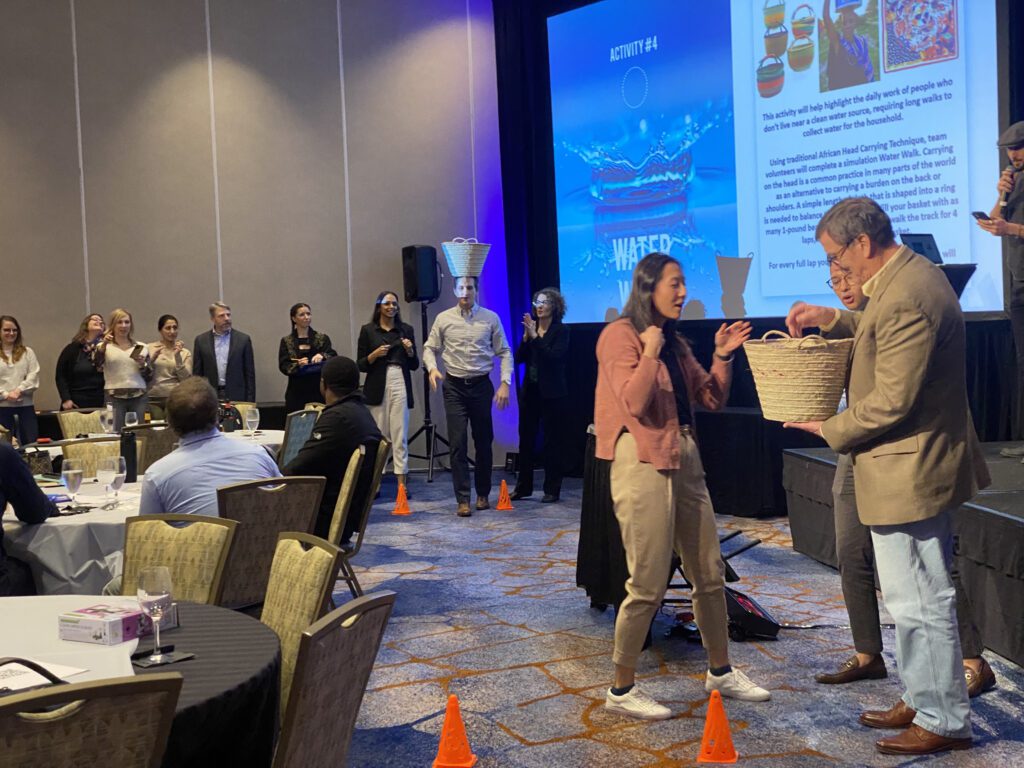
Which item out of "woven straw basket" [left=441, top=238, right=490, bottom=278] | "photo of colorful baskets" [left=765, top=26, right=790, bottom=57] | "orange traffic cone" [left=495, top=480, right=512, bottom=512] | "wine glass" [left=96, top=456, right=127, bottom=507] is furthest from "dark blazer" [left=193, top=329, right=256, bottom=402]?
"wine glass" [left=96, top=456, right=127, bottom=507]

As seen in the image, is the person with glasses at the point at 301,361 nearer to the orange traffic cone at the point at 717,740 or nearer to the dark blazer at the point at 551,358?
the dark blazer at the point at 551,358

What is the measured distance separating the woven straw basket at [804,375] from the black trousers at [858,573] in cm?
59

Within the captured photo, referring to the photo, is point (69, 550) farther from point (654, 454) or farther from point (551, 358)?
point (551, 358)

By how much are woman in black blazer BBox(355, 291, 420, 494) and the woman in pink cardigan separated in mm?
5387

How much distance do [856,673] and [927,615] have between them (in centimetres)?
85

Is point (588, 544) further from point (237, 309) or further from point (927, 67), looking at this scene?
point (237, 309)

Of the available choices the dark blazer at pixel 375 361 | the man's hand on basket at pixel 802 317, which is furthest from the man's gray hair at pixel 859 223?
the dark blazer at pixel 375 361

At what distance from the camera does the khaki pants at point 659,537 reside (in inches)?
132

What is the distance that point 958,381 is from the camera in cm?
298

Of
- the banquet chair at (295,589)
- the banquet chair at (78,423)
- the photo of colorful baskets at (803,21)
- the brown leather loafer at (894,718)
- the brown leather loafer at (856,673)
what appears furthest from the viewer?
the photo of colorful baskets at (803,21)

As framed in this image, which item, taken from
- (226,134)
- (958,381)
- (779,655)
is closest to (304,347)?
(226,134)

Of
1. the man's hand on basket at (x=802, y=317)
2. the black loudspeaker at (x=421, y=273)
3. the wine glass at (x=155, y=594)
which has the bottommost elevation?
the wine glass at (x=155, y=594)

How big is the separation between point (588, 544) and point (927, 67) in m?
3.99

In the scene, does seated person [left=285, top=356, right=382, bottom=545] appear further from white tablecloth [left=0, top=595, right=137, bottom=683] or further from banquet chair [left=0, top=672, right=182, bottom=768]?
banquet chair [left=0, top=672, right=182, bottom=768]
